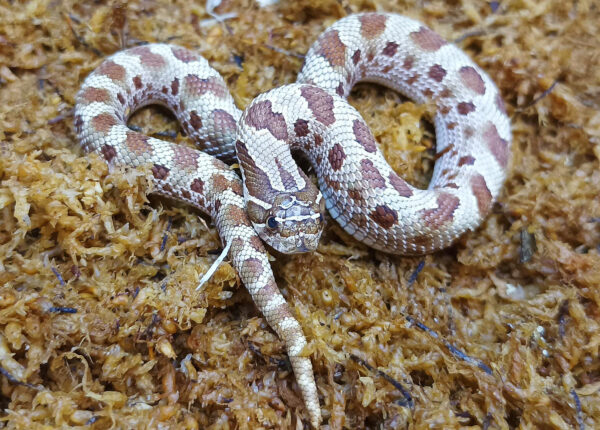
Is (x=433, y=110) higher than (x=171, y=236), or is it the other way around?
(x=433, y=110)

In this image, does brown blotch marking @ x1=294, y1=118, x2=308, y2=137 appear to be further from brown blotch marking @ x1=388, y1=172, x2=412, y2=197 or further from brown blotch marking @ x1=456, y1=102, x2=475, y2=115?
brown blotch marking @ x1=456, y1=102, x2=475, y2=115

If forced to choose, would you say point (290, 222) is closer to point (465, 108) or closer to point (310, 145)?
point (310, 145)

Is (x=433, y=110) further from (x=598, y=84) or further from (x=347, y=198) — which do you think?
(x=598, y=84)

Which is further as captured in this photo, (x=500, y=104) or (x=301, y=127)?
(x=500, y=104)

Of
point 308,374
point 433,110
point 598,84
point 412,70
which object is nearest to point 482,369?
point 308,374

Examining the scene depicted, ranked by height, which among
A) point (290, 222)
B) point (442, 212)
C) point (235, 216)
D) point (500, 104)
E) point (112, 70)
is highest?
point (500, 104)

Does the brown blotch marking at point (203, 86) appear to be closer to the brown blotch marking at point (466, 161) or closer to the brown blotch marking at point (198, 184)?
the brown blotch marking at point (198, 184)

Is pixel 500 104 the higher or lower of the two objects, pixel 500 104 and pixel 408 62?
the lower

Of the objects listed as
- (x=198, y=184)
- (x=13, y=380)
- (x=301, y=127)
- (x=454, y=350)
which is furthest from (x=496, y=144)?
(x=13, y=380)
